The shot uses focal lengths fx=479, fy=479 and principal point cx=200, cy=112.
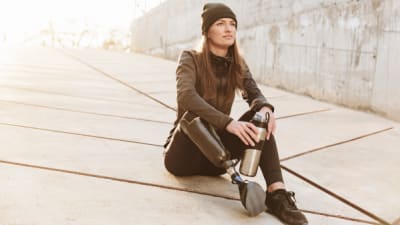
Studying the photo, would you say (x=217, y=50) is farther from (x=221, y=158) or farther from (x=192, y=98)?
(x=221, y=158)

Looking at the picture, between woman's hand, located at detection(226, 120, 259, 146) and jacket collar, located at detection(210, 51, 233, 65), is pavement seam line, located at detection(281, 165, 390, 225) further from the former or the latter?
jacket collar, located at detection(210, 51, 233, 65)

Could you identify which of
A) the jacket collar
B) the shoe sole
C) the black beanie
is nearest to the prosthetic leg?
the shoe sole

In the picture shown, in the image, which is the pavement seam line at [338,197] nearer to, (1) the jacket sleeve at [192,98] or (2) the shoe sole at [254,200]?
(2) the shoe sole at [254,200]

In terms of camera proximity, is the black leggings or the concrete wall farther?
the concrete wall

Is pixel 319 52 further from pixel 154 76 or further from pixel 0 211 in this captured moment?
pixel 0 211

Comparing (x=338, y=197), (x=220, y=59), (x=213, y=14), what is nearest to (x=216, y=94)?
(x=220, y=59)

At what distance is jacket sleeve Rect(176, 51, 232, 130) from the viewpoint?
237cm

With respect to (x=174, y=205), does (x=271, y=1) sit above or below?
above

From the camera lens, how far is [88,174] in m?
2.71

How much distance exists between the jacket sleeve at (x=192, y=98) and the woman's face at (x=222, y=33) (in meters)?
0.16

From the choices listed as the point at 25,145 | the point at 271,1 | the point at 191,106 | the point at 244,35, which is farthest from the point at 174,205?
the point at 244,35

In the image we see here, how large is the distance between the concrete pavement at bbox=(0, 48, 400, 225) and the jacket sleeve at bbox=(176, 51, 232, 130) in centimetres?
44

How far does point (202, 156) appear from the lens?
2.67 m

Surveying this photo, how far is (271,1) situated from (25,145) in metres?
5.38
